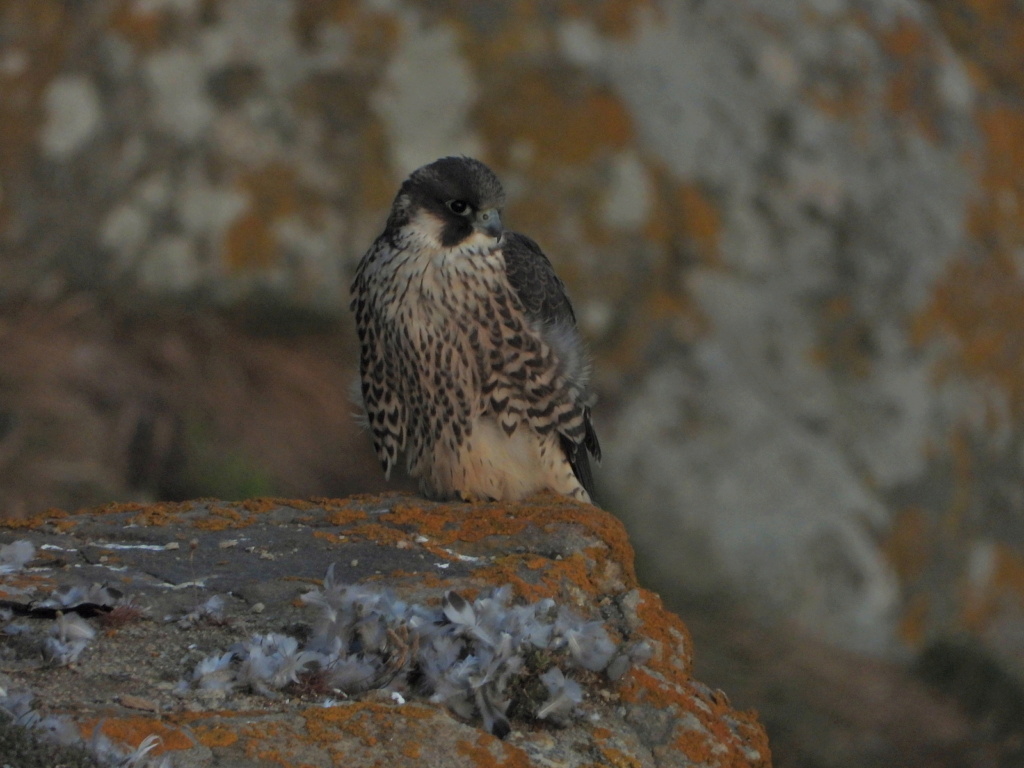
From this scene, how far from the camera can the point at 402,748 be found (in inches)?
65.6

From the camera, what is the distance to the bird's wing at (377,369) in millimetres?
3338

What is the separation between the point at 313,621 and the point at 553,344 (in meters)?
1.47

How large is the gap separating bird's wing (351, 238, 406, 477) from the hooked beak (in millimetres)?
244

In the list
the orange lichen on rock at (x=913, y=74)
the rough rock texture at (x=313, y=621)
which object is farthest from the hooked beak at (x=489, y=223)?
the orange lichen on rock at (x=913, y=74)

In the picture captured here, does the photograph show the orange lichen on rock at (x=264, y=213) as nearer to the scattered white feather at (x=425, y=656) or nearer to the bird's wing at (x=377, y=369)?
the bird's wing at (x=377, y=369)

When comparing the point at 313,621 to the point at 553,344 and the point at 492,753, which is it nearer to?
the point at 492,753

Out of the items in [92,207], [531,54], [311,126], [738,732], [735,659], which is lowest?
[735,659]

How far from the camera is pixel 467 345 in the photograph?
3.23 meters

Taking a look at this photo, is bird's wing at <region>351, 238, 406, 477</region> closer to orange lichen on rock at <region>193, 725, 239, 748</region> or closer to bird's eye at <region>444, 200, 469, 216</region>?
bird's eye at <region>444, 200, 469, 216</region>

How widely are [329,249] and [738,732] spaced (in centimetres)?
283

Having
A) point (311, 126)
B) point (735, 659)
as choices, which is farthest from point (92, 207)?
point (735, 659)

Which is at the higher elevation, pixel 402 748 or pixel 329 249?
pixel 329 249

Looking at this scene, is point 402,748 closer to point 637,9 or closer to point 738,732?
point 738,732

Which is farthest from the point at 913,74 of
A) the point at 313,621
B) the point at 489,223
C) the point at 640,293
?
the point at 313,621
